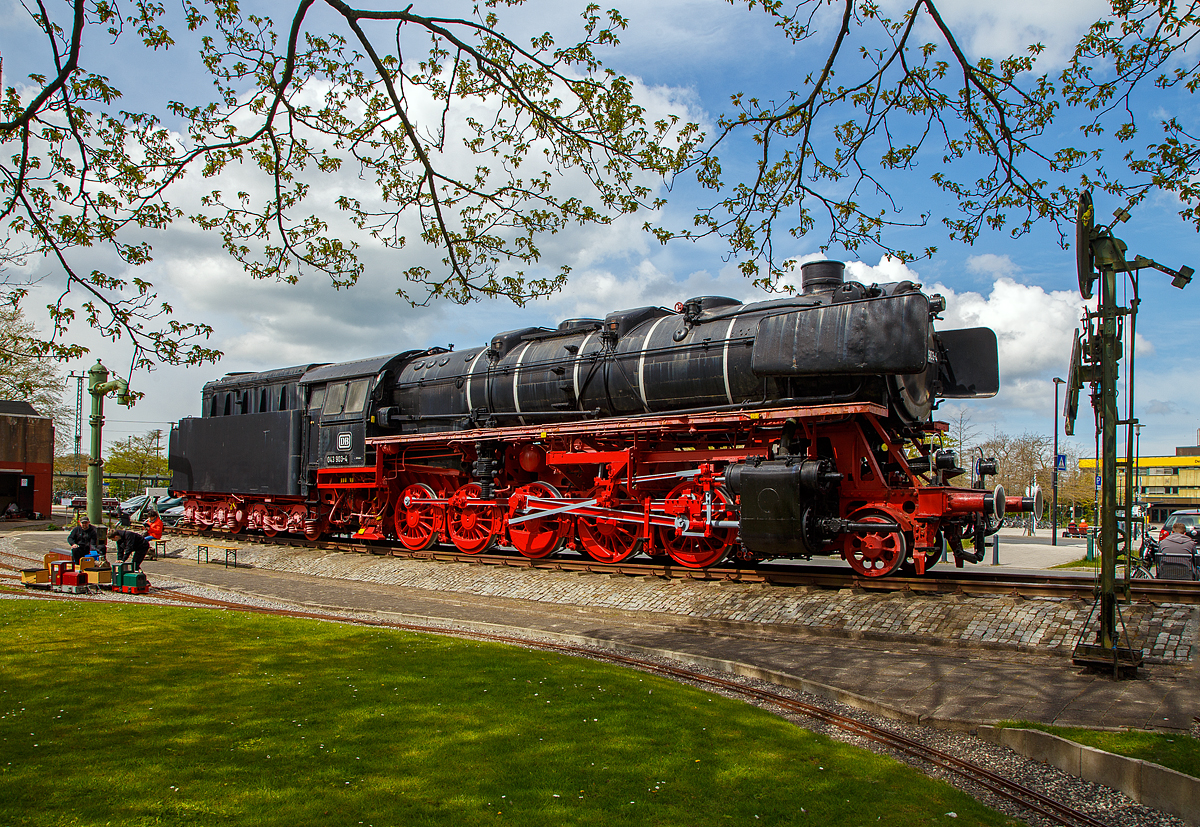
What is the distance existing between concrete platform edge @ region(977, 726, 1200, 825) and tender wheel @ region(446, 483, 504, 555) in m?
11.0

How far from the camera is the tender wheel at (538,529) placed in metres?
14.6

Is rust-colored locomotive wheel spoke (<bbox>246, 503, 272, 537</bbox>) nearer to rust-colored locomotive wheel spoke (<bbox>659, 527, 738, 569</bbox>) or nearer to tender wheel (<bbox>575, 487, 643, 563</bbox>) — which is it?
tender wheel (<bbox>575, 487, 643, 563</bbox>)

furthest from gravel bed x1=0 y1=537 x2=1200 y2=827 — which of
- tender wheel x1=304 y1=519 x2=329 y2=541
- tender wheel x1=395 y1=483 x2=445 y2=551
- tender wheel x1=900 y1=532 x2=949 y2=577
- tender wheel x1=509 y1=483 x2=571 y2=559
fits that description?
tender wheel x1=304 y1=519 x2=329 y2=541

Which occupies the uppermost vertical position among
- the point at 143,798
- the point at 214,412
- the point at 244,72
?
the point at 244,72

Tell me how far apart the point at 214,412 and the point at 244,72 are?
18340 mm

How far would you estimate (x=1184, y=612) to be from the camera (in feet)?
28.2

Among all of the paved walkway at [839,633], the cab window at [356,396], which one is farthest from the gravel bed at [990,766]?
the cab window at [356,396]

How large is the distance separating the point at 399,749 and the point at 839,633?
6.23 m

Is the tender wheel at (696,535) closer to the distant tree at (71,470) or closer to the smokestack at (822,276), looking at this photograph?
the smokestack at (822,276)

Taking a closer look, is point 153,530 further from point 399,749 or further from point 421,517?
point 399,749

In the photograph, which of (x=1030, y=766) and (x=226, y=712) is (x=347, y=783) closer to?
(x=226, y=712)

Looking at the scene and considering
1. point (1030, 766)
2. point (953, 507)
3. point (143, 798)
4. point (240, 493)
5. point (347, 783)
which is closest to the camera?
point (143, 798)

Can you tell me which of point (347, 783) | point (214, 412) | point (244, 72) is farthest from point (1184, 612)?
→ point (214, 412)

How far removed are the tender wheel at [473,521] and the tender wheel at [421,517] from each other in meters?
0.56
